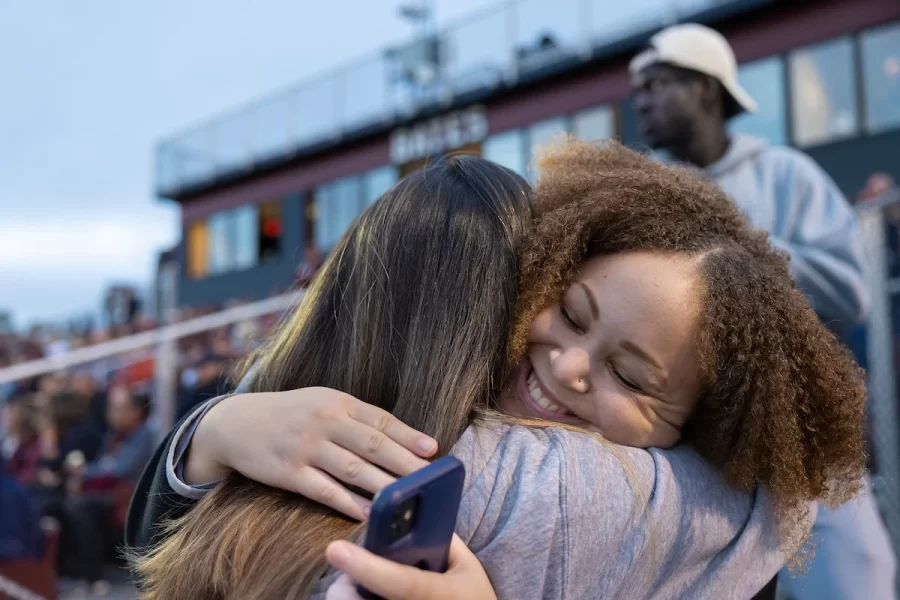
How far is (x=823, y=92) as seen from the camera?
1052 cm

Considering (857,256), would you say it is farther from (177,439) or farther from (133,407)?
(133,407)

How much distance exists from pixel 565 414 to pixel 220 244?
19888 millimetres

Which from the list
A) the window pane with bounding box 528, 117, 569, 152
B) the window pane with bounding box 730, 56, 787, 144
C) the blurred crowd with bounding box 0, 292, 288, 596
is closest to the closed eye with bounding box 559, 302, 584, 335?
the blurred crowd with bounding box 0, 292, 288, 596

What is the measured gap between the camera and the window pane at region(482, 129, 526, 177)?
559 inches

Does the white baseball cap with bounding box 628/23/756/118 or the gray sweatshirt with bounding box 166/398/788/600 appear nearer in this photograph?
the gray sweatshirt with bounding box 166/398/788/600

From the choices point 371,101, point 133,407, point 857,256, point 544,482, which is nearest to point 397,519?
point 544,482

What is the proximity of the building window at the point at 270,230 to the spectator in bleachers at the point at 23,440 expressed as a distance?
1214 cm

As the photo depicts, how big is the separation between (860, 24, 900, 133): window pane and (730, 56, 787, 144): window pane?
107 cm

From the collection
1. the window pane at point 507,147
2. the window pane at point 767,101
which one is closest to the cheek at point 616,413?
the window pane at point 767,101

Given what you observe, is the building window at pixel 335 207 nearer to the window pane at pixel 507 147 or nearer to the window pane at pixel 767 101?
the window pane at pixel 507 147

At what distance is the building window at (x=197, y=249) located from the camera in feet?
67.6

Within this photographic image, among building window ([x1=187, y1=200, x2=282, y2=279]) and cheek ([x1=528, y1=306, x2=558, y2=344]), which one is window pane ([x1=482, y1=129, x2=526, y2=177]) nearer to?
building window ([x1=187, y1=200, x2=282, y2=279])

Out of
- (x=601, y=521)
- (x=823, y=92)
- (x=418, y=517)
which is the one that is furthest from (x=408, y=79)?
(x=418, y=517)

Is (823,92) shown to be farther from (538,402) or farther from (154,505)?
(154,505)
